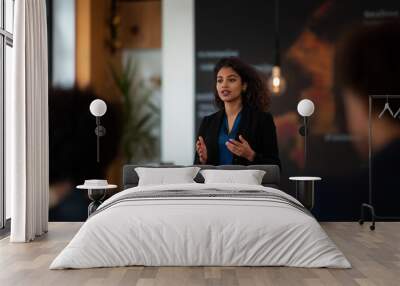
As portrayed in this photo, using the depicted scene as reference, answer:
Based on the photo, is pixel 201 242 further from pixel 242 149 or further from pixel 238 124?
pixel 238 124

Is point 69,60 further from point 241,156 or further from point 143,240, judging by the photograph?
point 143,240

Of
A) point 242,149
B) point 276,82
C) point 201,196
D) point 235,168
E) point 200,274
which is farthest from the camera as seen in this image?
point 242,149

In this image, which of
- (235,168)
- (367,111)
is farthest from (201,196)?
(367,111)

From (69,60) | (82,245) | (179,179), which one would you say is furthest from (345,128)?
(82,245)

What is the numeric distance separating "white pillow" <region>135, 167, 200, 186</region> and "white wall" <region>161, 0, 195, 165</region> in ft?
3.76

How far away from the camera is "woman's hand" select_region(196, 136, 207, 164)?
24.5 ft

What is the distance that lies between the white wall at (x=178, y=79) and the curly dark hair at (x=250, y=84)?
418 millimetres

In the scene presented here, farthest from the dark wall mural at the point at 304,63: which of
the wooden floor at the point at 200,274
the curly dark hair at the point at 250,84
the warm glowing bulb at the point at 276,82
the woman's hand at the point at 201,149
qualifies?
the wooden floor at the point at 200,274

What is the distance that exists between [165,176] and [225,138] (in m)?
1.12

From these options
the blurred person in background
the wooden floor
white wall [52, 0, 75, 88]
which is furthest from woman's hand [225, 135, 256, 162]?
white wall [52, 0, 75, 88]

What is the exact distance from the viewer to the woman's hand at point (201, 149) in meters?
7.46

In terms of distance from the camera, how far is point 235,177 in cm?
650

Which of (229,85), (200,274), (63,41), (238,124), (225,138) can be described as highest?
(63,41)

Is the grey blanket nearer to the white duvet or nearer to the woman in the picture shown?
the white duvet
